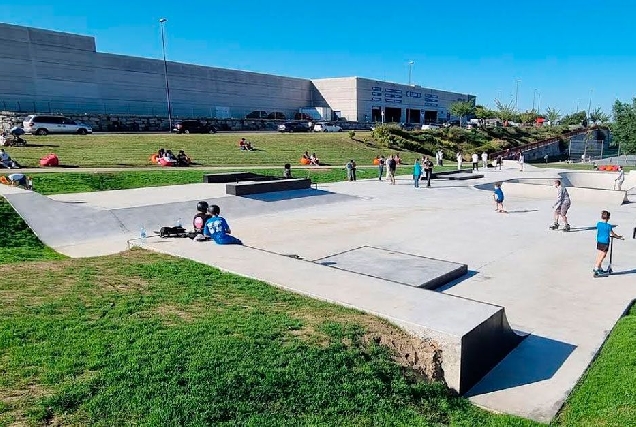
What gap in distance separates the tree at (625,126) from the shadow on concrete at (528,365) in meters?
55.6

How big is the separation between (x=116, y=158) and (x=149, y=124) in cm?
2144

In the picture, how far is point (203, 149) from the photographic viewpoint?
32875mm

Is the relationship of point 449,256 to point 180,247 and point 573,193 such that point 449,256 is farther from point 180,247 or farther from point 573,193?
point 573,193

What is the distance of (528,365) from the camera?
6.23 m

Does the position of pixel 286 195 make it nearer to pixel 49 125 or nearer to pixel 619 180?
pixel 619 180

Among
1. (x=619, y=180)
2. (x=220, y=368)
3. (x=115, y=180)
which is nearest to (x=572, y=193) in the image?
(x=619, y=180)

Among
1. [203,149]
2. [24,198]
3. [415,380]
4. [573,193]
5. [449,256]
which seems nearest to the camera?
[415,380]

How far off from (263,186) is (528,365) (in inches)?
575

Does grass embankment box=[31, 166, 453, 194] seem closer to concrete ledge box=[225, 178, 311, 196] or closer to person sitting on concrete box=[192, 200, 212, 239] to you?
concrete ledge box=[225, 178, 311, 196]

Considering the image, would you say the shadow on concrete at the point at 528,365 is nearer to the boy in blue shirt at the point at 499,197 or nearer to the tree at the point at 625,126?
the boy in blue shirt at the point at 499,197

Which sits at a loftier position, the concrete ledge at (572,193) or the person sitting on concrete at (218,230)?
the person sitting on concrete at (218,230)

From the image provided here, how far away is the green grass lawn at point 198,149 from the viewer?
2602 cm

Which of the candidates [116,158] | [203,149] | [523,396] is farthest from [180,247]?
[203,149]

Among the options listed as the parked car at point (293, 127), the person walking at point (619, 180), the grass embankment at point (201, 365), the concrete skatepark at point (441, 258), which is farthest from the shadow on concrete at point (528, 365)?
the parked car at point (293, 127)
